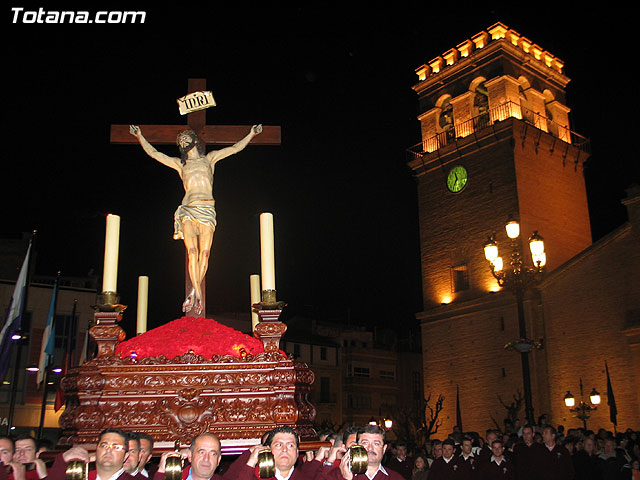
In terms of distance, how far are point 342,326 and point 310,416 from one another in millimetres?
52518

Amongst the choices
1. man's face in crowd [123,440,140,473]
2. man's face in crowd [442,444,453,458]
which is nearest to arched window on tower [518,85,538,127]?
man's face in crowd [442,444,453,458]

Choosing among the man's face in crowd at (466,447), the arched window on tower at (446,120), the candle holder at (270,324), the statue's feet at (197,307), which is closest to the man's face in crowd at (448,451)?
the man's face in crowd at (466,447)

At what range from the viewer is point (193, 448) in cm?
415

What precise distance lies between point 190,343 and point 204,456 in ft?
6.34

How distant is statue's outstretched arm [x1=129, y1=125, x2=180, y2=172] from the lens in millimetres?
7352

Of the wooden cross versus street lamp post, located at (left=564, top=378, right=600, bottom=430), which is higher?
the wooden cross

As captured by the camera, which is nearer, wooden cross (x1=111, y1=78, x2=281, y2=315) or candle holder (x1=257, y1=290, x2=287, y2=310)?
candle holder (x1=257, y1=290, x2=287, y2=310)

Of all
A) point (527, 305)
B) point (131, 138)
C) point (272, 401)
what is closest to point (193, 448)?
point (272, 401)

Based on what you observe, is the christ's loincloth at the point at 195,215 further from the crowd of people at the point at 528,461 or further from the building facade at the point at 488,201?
the building facade at the point at 488,201

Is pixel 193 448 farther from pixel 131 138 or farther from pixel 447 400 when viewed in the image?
pixel 447 400

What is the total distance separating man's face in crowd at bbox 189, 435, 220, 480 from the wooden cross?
14.6 feet

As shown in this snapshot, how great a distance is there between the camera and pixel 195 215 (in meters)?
6.83

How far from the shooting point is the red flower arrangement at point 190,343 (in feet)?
19.1

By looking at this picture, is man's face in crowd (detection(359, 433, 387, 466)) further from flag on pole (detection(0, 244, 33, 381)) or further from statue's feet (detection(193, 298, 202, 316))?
flag on pole (detection(0, 244, 33, 381))
